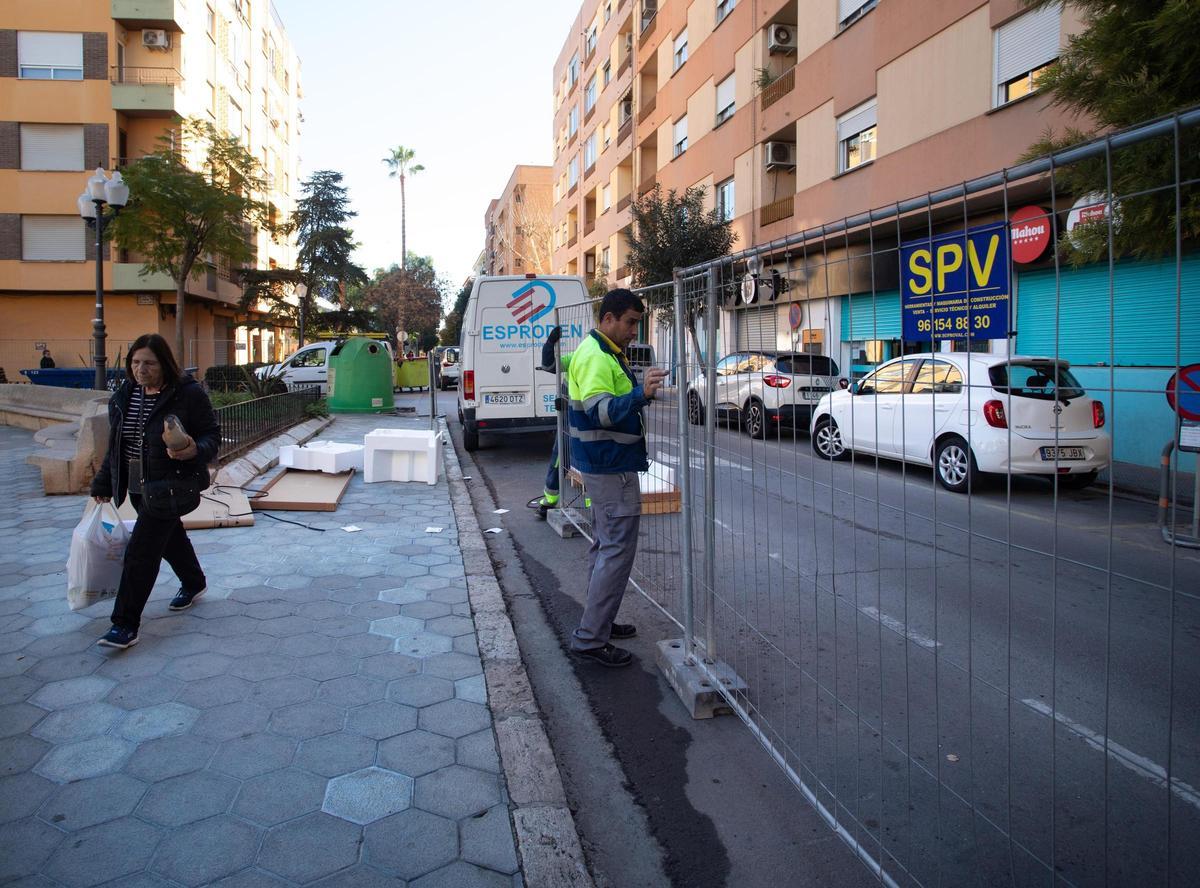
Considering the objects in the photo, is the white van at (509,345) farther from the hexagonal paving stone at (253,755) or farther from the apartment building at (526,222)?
the apartment building at (526,222)

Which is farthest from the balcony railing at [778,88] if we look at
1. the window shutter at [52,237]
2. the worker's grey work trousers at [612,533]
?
the window shutter at [52,237]

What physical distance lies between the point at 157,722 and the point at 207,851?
103 centimetres

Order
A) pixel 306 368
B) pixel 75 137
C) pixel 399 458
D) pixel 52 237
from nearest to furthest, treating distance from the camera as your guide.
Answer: pixel 399 458, pixel 306 368, pixel 75 137, pixel 52 237

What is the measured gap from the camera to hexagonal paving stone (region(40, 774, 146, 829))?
2723 mm

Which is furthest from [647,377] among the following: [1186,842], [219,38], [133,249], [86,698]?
[219,38]

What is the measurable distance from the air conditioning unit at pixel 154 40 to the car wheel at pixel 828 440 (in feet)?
118

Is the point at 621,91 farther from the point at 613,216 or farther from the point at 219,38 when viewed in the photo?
the point at 219,38

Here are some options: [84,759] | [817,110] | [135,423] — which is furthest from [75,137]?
[84,759]

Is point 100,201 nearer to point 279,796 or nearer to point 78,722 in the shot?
point 78,722

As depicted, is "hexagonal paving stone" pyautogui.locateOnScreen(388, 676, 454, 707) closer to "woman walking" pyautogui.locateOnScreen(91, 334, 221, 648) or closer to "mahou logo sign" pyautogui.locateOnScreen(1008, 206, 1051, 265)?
"woman walking" pyautogui.locateOnScreen(91, 334, 221, 648)

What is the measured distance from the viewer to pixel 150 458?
418cm

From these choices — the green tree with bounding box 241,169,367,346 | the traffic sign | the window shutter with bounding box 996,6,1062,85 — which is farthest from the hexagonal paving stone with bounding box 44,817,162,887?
the green tree with bounding box 241,169,367,346

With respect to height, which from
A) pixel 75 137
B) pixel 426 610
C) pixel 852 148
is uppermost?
pixel 75 137

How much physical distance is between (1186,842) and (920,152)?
1539cm
